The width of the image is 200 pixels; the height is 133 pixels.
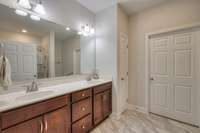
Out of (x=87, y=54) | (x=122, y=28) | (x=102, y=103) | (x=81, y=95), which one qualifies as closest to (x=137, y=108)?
(x=102, y=103)

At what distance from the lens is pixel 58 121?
1438 mm

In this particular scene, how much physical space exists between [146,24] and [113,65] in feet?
4.50

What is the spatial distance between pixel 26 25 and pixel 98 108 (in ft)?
6.41

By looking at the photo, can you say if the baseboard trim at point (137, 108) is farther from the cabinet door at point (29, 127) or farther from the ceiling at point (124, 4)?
the ceiling at point (124, 4)

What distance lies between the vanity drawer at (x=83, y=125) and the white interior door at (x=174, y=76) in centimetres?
170

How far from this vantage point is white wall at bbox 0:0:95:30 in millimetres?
1952

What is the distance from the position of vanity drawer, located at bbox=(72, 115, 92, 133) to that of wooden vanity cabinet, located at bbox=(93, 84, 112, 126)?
144 millimetres

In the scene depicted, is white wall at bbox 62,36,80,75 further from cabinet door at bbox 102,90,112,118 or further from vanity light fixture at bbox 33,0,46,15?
cabinet door at bbox 102,90,112,118

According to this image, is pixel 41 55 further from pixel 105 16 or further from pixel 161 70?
pixel 161 70

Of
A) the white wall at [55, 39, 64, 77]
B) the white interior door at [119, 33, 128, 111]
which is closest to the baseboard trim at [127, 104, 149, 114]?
the white interior door at [119, 33, 128, 111]

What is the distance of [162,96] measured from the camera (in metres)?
2.60

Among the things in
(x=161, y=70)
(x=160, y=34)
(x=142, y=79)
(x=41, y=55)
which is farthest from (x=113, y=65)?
(x=41, y=55)

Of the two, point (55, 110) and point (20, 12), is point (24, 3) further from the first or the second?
point (55, 110)

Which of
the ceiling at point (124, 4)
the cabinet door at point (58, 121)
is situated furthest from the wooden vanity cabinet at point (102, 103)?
the ceiling at point (124, 4)
